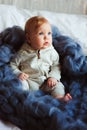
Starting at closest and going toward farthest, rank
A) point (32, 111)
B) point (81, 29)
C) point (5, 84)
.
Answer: point (32, 111)
point (5, 84)
point (81, 29)

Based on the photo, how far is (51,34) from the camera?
1473 millimetres

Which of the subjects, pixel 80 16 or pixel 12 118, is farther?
pixel 80 16

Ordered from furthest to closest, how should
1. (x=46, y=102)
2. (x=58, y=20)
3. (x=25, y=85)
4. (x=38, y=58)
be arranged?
(x=58, y=20) → (x=38, y=58) → (x=25, y=85) → (x=46, y=102)

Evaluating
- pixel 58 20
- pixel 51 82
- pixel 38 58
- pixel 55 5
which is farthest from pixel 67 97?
pixel 55 5

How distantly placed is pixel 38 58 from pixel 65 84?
6.4 inches

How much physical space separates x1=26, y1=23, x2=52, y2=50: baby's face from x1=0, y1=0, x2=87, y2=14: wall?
1.60 ft

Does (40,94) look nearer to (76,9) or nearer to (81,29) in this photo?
(81,29)

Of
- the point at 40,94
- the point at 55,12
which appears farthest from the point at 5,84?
the point at 55,12

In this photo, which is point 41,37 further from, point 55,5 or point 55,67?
point 55,5

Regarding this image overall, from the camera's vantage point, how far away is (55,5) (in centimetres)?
189

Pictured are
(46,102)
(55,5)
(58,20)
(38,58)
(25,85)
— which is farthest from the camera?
(55,5)

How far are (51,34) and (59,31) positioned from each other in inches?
5.9

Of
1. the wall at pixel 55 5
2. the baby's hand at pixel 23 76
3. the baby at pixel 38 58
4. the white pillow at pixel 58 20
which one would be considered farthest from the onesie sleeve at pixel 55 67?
the wall at pixel 55 5

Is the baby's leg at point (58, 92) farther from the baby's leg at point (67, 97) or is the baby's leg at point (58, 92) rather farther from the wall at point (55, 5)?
the wall at point (55, 5)
